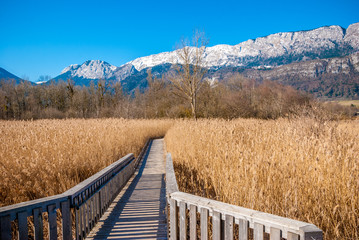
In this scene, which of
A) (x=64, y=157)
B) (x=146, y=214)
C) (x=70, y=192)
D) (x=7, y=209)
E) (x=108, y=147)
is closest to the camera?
(x=7, y=209)

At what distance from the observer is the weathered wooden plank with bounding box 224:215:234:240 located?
1706 millimetres

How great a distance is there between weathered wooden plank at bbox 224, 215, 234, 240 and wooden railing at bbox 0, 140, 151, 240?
185cm

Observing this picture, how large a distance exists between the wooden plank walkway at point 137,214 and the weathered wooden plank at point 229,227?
4.94 ft

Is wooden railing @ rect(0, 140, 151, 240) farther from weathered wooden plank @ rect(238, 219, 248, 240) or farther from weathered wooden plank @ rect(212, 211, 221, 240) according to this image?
weathered wooden plank @ rect(238, 219, 248, 240)

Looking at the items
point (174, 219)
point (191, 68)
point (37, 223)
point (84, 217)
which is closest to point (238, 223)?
point (174, 219)

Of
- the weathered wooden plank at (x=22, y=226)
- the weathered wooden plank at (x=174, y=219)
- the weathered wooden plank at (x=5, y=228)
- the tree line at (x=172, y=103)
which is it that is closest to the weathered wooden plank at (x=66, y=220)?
the weathered wooden plank at (x=22, y=226)

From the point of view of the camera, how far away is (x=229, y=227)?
1.72 m

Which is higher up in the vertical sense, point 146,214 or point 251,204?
point 251,204

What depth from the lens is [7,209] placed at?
1922 mm

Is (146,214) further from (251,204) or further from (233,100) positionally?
(233,100)

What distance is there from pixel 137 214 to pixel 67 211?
1446mm

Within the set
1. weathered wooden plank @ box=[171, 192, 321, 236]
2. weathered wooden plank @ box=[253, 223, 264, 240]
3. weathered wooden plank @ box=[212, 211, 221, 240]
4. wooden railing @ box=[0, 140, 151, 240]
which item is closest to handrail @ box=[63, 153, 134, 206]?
wooden railing @ box=[0, 140, 151, 240]

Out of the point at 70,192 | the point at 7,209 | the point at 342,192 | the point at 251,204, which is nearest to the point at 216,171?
the point at 251,204

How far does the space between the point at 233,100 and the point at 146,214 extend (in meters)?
18.3
